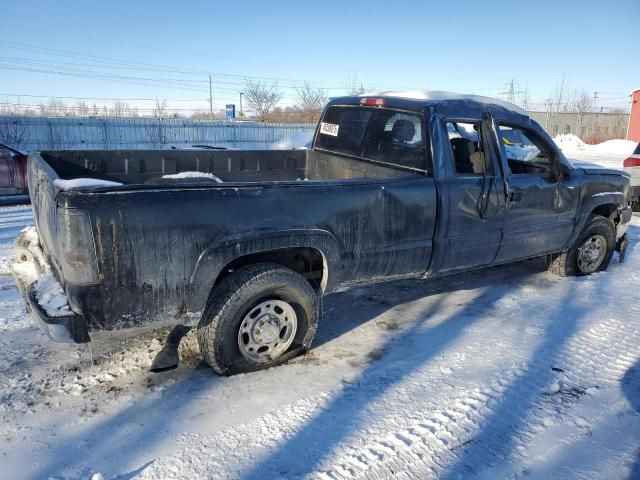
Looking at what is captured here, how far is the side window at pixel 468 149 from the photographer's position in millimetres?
4344

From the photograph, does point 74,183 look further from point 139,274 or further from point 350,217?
point 350,217

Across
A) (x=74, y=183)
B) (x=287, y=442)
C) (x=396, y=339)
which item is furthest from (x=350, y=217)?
(x=74, y=183)

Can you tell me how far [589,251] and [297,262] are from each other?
3.90 metres

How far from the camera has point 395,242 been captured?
12.5 feet

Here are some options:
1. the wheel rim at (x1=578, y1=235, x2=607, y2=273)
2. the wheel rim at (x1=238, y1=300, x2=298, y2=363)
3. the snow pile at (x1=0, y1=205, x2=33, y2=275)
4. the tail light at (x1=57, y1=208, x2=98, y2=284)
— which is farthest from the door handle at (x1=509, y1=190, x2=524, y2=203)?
the snow pile at (x1=0, y1=205, x2=33, y2=275)

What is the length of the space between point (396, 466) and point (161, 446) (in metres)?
1.27

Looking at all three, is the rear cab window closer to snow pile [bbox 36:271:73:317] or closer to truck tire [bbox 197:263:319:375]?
truck tire [bbox 197:263:319:375]

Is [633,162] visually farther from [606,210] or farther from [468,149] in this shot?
[468,149]

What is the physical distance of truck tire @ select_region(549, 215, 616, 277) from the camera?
18.4ft

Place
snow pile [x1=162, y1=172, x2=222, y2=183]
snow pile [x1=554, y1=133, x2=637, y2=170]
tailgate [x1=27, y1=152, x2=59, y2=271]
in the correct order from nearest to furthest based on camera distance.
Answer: tailgate [x1=27, y1=152, x2=59, y2=271] → snow pile [x1=162, y1=172, x2=222, y2=183] → snow pile [x1=554, y1=133, x2=637, y2=170]

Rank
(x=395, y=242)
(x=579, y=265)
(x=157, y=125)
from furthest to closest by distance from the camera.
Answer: (x=157, y=125)
(x=579, y=265)
(x=395, y=242)

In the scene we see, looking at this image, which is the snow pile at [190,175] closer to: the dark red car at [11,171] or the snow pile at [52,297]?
the snow pile at [52,297]

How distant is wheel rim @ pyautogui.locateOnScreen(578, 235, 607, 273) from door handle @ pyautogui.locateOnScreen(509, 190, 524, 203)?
1.67 meters

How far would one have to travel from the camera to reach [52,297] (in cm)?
291
